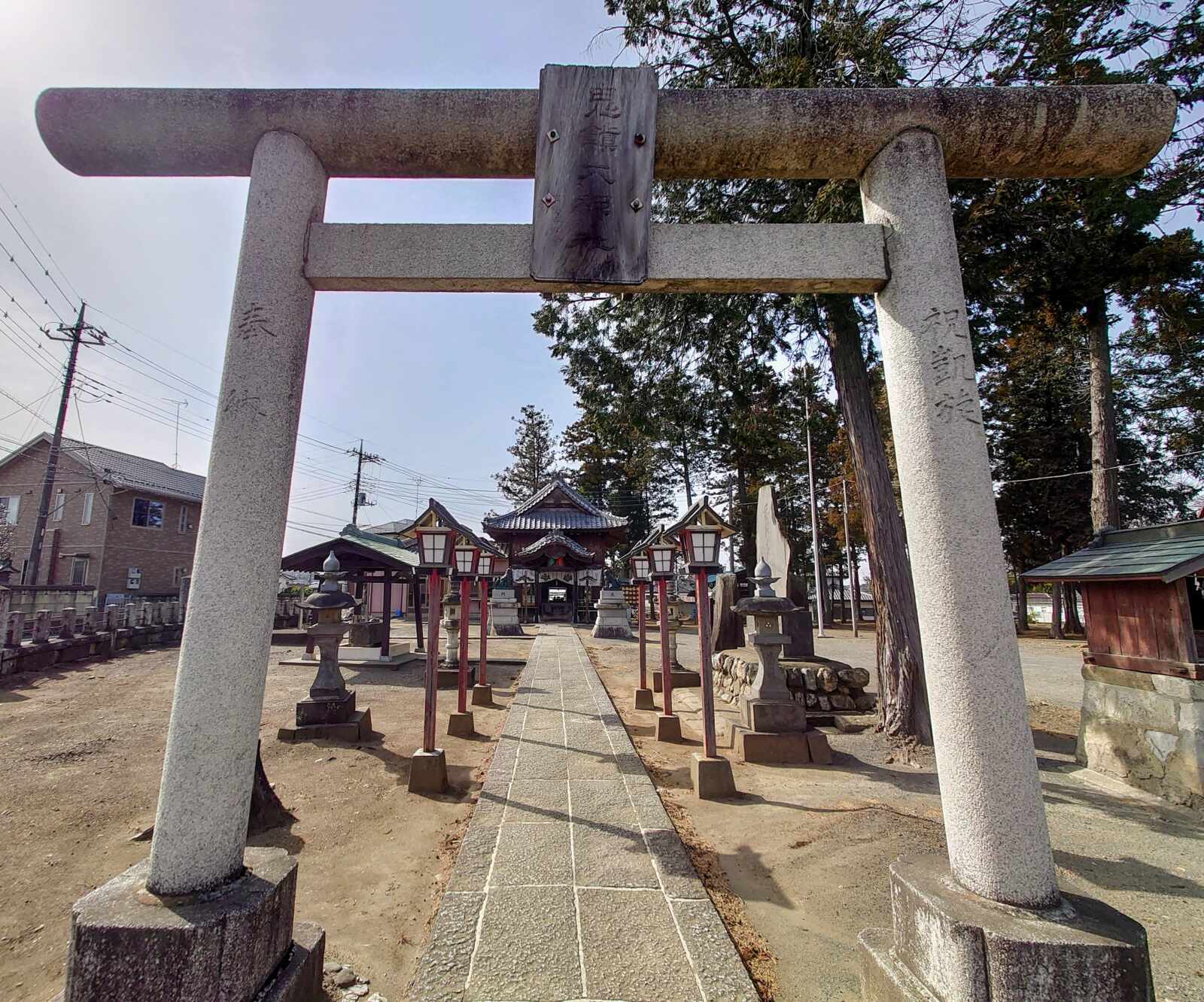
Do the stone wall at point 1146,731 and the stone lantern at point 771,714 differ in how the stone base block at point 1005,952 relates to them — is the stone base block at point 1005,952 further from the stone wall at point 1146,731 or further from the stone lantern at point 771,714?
the stone wall at point 1146,731

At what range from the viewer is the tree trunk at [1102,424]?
10.2 m

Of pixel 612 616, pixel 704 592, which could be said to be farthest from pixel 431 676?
pixel 612 616

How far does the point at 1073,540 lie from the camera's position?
20266mm

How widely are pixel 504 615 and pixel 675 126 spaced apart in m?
19.6

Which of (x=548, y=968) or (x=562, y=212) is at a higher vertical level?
(x=562, y=212)

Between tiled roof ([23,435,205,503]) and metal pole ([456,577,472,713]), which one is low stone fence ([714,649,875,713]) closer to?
metal pole ([456,577,472,713])

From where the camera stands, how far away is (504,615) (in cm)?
2105

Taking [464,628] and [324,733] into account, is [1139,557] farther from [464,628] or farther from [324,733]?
[324,733]

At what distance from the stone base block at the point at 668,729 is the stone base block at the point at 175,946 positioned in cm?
567

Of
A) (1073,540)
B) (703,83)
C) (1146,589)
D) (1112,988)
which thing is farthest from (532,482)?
(1112,988)

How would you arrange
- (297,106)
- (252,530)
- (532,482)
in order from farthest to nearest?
1. (532,482)
2. (297,106)
3. (252,530)

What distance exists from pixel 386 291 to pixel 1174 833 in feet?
23.1

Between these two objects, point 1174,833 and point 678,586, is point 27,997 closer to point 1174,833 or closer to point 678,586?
point 1174,833

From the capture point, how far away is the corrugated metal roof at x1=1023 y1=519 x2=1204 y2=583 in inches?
203
